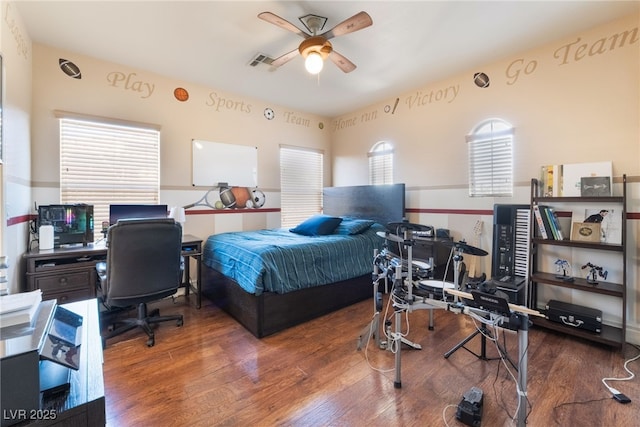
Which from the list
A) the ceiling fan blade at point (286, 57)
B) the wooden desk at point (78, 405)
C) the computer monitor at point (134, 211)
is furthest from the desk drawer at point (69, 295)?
the ceiling fan blade at point (286, 57)

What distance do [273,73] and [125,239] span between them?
2.43m

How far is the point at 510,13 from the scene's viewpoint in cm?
231

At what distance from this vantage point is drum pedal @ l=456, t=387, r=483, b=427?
1505mm

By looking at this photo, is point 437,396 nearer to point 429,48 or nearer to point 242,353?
point 242,353

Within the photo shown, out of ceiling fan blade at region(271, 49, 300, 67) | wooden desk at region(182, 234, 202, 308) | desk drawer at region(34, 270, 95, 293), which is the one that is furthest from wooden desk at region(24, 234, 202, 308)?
ceiling fan blade at region(271, 49, 300, 67)

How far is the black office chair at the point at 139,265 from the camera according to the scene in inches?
86.3

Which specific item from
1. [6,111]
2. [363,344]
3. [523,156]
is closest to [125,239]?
[6,111]

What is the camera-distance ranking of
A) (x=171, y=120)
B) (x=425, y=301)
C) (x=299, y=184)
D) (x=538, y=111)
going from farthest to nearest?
(x=299, y=184)
(x=171, y=120)
(x=538, y=111)
(x=425, y=301)

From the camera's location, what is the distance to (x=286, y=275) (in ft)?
8.48

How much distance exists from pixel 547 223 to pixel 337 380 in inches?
92.1

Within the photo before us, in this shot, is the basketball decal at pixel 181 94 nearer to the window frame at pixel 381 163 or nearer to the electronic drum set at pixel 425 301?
the window frame at pixel 381 163

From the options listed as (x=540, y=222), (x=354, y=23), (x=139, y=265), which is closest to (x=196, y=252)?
(x=139, y=265)

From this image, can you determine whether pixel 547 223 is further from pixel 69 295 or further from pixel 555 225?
pixel 69 295

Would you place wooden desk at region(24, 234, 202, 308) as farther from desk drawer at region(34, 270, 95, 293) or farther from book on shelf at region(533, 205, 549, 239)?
A: book on shelf at region(533, 205, 549, 239)
